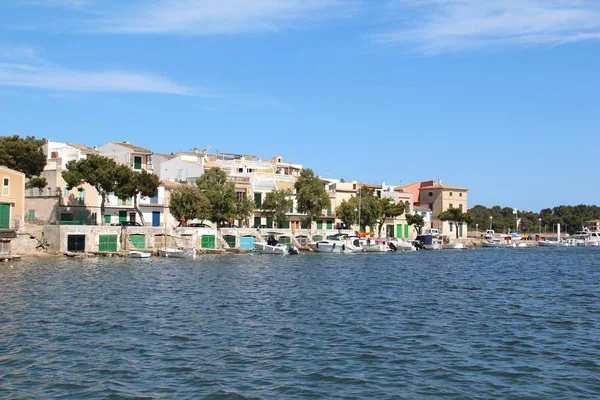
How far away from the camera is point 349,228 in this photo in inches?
3816

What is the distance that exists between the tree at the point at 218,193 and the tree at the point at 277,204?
314 inches

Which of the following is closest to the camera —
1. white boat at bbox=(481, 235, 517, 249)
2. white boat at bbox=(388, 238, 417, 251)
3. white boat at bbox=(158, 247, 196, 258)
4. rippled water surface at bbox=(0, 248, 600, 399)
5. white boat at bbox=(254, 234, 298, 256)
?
rippled water surface at bbox=(0, 248, 600, 399)

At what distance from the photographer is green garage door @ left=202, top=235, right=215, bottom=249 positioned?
7206 cm

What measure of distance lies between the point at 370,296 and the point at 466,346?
13927 millimetres

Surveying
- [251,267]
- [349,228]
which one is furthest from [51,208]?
[349,228]

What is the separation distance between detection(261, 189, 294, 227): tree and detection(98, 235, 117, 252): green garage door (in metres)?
24.3

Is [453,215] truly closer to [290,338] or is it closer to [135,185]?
[135,185]

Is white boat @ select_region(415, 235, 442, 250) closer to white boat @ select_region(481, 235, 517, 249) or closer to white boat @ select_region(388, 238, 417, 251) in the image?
white boat @ select_region(388, 238, 417, 251)

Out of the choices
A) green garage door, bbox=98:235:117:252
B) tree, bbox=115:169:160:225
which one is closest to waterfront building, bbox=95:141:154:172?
tree, bbox=115:169:160:225

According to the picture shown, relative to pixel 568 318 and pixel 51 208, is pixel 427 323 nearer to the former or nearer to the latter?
pixel 568 318

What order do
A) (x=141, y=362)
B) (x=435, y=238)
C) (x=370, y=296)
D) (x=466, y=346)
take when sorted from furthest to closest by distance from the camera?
(x=435, y=238) < (x=370, y=296) < (x=466, y=346) < (x=141, y=362)

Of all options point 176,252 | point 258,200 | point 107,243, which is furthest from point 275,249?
point 107,243

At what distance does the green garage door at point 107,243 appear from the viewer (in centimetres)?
6247

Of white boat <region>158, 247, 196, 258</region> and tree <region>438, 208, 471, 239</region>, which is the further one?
tree <region>438, 208, 471, 239</region>
